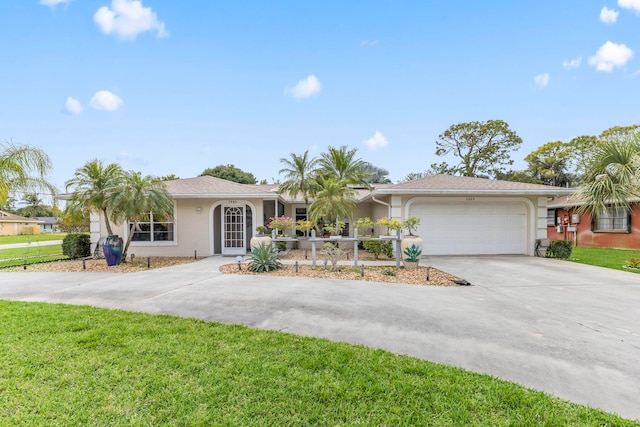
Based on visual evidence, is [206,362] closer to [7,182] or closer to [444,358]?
[444,358]

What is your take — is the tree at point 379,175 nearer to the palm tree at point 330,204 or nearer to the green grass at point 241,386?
the palm tree at point 330,204

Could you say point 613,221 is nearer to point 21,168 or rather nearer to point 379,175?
point 379,175

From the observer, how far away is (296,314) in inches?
192

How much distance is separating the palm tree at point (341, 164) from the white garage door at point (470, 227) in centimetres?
440

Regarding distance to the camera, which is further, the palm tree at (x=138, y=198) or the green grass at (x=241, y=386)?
the palm tree at (x=138, y=198)

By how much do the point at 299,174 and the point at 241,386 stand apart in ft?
43.5

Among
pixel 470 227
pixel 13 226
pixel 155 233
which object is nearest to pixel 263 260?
pixel 155 233

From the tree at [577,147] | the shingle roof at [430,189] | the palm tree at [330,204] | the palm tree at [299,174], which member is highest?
the tree at [577,147]

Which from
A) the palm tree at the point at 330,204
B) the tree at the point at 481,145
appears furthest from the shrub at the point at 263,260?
the tree at the point at 481,145

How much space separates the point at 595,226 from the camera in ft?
56.3

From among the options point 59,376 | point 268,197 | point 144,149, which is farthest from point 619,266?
point 144,149

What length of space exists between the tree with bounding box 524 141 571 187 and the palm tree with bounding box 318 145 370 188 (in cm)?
2721

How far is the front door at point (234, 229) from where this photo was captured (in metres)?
13.2

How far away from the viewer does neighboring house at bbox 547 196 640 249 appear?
15250mm
